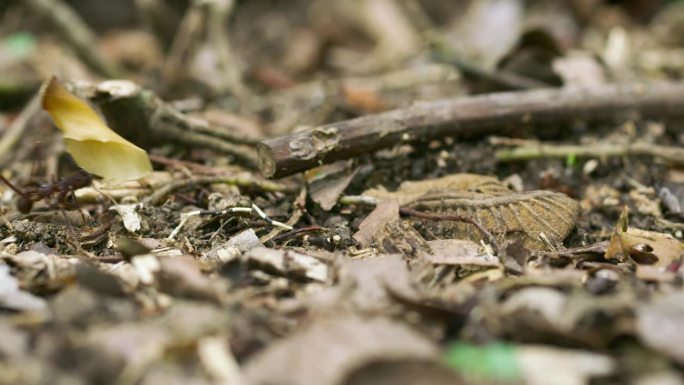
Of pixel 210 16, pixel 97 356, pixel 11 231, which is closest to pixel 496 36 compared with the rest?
pixel 210 16

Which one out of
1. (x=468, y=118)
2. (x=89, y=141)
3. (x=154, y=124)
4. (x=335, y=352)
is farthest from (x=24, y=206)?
(x=468, y=118)

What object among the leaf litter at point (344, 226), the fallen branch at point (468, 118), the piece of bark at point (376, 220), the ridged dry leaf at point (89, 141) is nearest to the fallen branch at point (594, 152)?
the leaf litter at point (344, 226)

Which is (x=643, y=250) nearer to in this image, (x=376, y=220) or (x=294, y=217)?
(x=376, y=220)

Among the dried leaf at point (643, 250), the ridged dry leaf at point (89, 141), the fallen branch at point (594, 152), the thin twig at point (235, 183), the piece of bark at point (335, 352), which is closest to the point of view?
the piece of bark at point (335, 352)

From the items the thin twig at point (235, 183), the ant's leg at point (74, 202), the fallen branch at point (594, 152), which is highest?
the fallen branch at point (594, 152)

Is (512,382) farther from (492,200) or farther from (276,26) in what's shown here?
(276,26)

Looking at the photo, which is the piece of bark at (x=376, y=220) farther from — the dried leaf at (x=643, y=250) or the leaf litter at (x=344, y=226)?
the dried leaf at (x=643, y=250)
